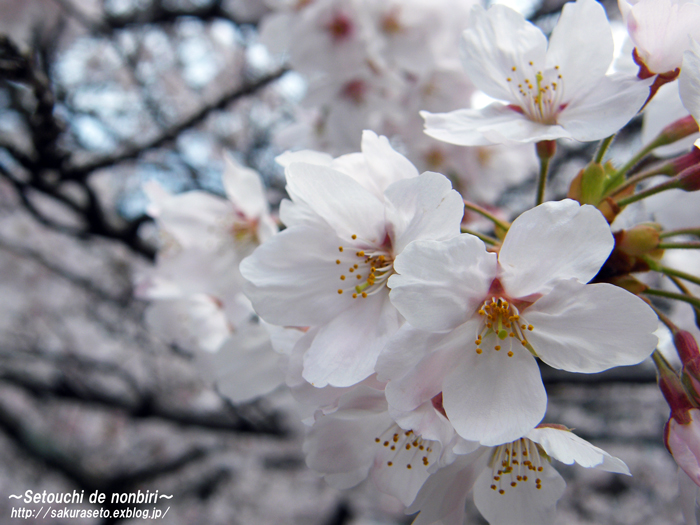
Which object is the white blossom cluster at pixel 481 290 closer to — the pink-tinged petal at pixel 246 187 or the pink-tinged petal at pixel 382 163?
the pink-tinged petal at pixel 382 163

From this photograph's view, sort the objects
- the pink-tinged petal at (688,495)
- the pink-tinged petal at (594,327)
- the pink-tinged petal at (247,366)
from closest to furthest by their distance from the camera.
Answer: the pink-tinged petal at (594,327) < the pink-tinged petal at (688,495) < the pink-tinged petal at (247,366)

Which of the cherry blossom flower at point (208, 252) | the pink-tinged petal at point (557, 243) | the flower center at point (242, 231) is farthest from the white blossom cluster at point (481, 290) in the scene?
the flower center at point (242, 231)

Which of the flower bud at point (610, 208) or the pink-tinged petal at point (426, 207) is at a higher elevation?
the pink-tinged petal at point (426, 207)

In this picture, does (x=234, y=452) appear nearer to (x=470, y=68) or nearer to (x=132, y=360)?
(x=132, y=360)

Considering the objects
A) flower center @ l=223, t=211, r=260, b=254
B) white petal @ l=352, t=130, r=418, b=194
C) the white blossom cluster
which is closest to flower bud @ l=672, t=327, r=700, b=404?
the white blossom cluster

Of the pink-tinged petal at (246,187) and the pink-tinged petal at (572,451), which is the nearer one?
the pink-tinged petal at (572,451)

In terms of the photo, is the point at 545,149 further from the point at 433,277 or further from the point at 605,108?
the point at 433,277

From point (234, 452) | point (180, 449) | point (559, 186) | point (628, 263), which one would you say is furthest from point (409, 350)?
point (180, 449)

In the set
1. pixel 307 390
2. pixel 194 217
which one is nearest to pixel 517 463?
pixel 307 390

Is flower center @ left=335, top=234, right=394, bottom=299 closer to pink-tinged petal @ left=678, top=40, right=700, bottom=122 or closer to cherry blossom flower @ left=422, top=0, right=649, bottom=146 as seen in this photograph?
cherry blossom flower @ left=422, top=0, right=649, bottom=146
